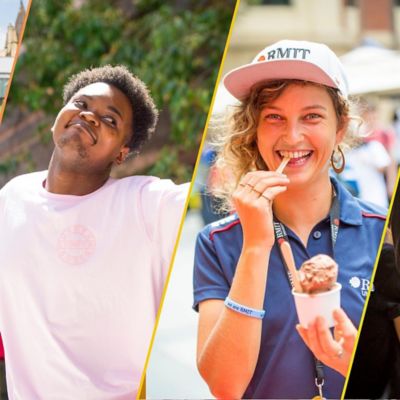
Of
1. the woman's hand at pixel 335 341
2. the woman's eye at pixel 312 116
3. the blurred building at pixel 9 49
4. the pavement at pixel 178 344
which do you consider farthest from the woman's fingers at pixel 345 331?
the blurred building at pixel 9 49

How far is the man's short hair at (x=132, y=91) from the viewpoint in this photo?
2039 millimetres

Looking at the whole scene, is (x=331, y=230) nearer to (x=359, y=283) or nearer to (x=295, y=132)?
(x=359, y=283)

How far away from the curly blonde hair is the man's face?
274 millimetres

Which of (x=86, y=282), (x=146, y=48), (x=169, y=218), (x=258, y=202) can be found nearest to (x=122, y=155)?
(x=169, y=218)

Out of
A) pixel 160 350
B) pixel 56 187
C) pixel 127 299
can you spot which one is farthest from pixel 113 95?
pixel 160 350

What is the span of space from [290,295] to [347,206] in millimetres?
240

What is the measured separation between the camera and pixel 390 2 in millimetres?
2000

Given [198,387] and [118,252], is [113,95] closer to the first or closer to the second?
[118,252]

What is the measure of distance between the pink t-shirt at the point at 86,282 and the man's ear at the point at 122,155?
0.07m

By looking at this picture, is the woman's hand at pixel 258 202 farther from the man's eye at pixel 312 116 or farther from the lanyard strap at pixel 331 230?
the man's eye at pixel 312 116

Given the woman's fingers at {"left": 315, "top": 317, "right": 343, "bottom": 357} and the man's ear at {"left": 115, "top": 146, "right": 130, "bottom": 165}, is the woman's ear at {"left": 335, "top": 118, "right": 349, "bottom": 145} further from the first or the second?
the man's ear at {"left": 115, "top": 146, "right": 130, "bottom": 165}

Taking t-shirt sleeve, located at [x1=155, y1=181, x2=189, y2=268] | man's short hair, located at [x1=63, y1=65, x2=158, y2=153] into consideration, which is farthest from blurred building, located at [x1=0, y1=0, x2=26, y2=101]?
t-shirt sleeve, located at [x1=155, y1=181, x2=189, y2=268]

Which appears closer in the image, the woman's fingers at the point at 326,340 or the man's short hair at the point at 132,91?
the woman's fingers at the point at 326,340

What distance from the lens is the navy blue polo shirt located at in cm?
178
